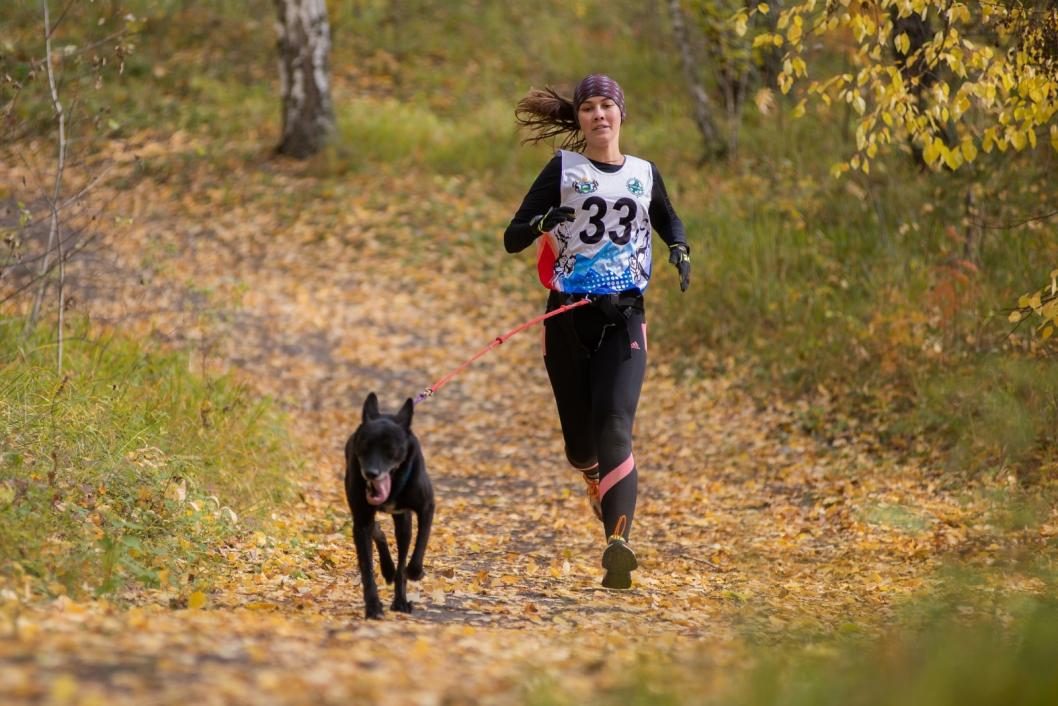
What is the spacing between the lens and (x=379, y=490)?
14.3ft

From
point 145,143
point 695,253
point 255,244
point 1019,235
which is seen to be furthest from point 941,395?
point 145,143

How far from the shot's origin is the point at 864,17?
6.42 meters

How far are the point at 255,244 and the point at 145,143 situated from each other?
351cm

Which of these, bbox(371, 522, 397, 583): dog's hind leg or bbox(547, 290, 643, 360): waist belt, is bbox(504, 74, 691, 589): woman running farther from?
bbox(371, 522, 397, 583): dog's hind leg

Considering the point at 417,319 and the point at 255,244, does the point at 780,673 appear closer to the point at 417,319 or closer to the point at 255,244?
the point at 417,319

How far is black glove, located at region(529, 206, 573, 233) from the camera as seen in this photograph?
17.5 feet

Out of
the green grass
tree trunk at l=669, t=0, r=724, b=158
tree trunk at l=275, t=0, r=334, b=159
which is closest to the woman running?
the green grass

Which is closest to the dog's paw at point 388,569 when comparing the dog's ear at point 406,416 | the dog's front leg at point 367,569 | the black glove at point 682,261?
the dog's front leg at point 367,569

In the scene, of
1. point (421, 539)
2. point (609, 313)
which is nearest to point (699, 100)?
point (609, 313)

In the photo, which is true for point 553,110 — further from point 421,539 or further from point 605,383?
point 421,539

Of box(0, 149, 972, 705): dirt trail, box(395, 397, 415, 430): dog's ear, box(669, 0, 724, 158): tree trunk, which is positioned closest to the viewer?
box(0, 149, 972, 705): dirt trail

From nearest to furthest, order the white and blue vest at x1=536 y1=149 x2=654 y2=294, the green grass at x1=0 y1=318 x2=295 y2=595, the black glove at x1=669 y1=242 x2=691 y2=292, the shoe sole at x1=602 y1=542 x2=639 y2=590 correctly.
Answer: the green grass at x1=0 y1=318 x2=295 y2=595, the shoe sole at x1=602 y1=542 x2=639 y2=590, the white and blue vest at x1=536 y1=149 x2=654 y2=294, the black glove at x1=669 y1=242 x2=691 y2=292

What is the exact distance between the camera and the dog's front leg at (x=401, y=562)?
482 cm

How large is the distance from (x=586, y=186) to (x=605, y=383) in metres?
1.01
